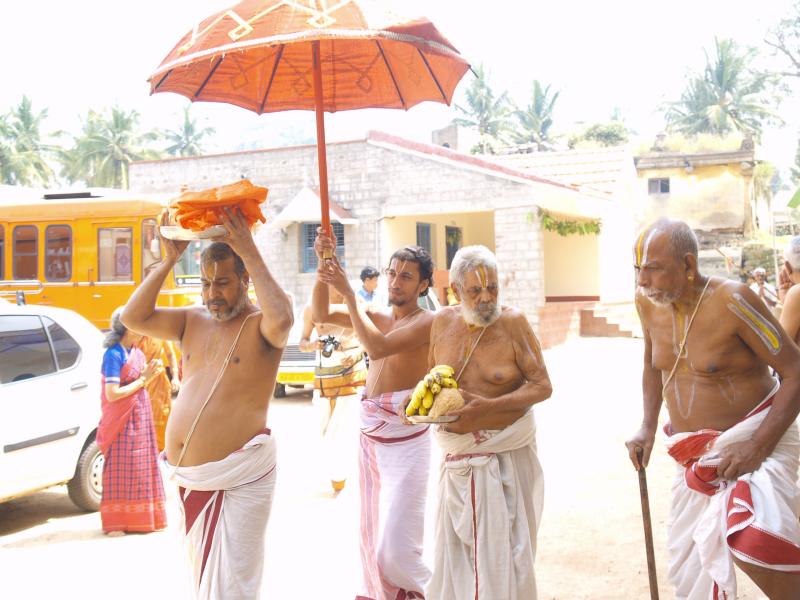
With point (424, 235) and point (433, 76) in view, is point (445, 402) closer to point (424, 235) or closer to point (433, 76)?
point (433, 76)

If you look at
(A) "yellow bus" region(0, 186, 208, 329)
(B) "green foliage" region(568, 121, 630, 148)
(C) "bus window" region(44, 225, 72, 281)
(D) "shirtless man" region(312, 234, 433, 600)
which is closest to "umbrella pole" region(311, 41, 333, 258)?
(D) "shirtless man" region(312, 234, 433, 600)

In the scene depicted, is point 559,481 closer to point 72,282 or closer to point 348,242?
point 72,282

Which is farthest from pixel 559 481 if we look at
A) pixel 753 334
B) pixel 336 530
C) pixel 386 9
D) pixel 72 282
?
pixel 72 282

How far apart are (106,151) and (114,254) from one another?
3927 cm

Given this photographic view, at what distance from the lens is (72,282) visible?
14305 mm

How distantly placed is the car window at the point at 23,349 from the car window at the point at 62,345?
7 cm

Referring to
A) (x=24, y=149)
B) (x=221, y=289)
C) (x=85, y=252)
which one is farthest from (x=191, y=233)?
(x=24, y=149)

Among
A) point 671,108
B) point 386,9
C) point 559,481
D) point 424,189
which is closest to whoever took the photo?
point 386,9

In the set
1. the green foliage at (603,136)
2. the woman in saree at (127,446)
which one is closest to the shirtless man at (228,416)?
the woman in saree at (127,446)

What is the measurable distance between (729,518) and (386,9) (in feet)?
8.50

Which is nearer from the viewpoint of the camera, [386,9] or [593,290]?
[386,9]

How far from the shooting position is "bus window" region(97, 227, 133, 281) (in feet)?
46.2

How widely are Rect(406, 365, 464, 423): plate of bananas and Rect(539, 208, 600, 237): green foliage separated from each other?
16.1m

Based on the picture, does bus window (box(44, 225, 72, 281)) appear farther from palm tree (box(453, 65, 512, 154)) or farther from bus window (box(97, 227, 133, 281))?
palm tree (box(453, 65, 512, 154))
